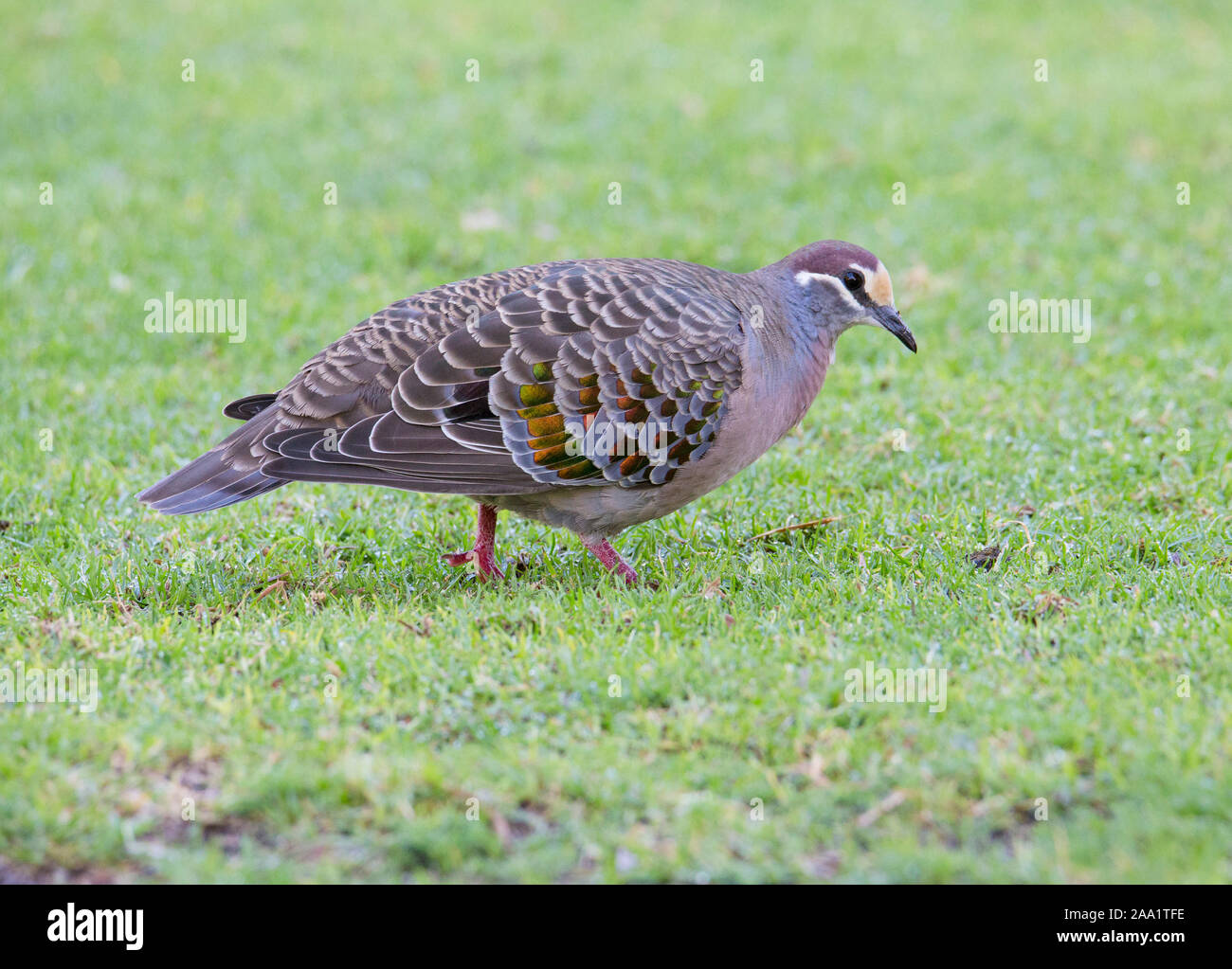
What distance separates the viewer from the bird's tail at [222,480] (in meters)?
5.02

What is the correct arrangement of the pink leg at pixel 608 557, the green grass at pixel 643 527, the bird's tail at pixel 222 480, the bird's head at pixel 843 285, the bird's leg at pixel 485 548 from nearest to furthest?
the green grass at pixel 643 527 → the bird's tail at pixel 222 480 → the pink leg at pixel 608 557 → the bird's leg at pixel 485 548 → the bird's head at pixel 843 285

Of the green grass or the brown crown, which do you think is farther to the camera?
the brown crown

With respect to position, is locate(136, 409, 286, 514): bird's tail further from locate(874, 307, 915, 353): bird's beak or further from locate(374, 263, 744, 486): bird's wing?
locate(874, 307, 915, 353): bird's beak

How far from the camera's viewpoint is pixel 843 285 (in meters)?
5.66

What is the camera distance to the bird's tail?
502cm

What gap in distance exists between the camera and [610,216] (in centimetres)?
955

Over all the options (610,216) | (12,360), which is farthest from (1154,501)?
(12,360)

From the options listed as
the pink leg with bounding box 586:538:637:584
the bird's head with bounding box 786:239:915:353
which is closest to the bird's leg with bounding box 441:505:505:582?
the pink leg with bounding box 586:538:637:584

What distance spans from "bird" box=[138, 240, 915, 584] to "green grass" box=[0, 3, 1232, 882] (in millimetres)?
414

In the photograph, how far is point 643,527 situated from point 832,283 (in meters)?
1.38

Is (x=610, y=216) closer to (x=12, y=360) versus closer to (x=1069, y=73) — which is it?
(x=12, y=360)

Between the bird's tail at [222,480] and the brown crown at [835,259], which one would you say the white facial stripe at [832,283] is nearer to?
the brown crown at [835,259]

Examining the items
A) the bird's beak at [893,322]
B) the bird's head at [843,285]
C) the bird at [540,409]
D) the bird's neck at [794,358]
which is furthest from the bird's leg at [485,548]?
the bird's beak at [893,322]

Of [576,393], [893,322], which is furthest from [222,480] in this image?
[893,322]
